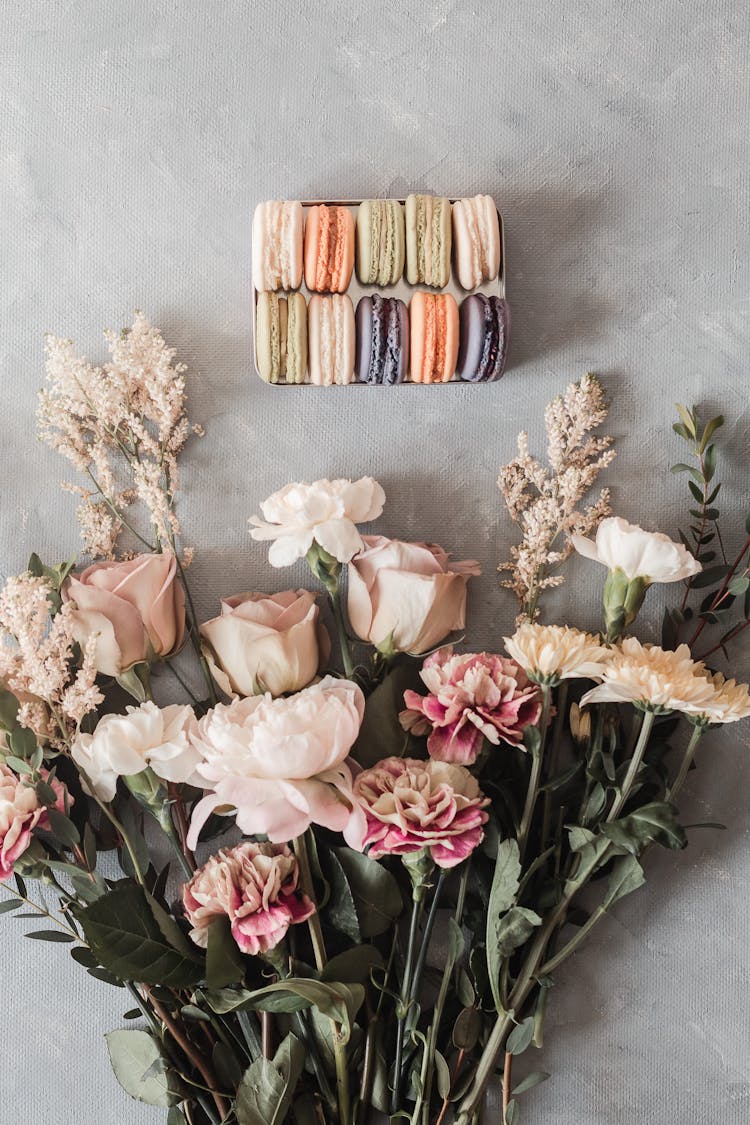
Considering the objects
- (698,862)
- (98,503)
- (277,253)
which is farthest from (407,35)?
(698,862)

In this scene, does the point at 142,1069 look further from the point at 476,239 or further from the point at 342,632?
the point at 476,239

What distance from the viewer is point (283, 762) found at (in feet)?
2.47

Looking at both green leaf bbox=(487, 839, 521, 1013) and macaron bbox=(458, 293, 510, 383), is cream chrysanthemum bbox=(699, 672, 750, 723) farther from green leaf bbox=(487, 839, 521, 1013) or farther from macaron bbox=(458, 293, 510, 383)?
macaron bbox=(458, 293, 510, 383)

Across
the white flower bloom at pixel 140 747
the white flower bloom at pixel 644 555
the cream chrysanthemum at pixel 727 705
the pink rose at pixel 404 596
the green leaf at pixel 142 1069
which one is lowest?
the green leaf at pixel 142 1069

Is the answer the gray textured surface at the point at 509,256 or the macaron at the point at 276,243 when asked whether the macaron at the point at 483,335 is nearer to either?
the gray textured surface at the point at 509,256

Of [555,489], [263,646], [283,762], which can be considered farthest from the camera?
[555,489]

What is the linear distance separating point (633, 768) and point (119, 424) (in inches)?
25.5

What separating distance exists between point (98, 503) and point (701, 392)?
27.5 inches

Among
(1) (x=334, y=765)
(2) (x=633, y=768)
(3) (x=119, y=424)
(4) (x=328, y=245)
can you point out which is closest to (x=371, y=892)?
(1) (x=334, y=765)

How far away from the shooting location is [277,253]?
90 cm

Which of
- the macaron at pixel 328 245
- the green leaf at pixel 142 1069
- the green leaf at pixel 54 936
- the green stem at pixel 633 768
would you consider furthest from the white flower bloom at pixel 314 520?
the green leaf at pixel 142 1069

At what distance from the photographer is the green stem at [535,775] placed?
0.85m

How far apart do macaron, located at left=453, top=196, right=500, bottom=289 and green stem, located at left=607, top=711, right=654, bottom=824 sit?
0.48 metres

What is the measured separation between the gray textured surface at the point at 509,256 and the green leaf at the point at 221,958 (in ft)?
0.79
